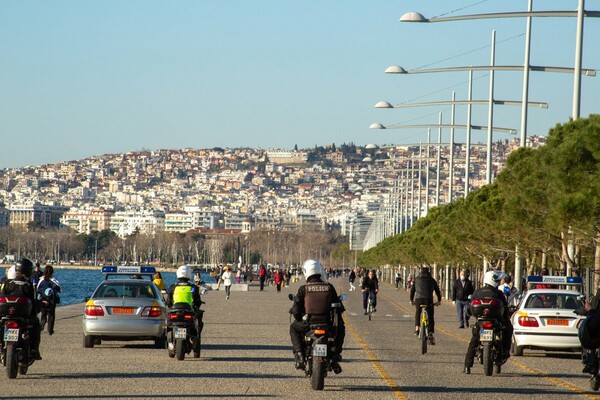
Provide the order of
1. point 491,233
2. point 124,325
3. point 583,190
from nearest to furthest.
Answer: point 124,325, point 583,190, point 491,233

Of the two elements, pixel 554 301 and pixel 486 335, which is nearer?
pixel 486 335

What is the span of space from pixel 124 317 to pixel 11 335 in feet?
22.4

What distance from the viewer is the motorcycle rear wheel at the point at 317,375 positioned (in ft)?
60.4

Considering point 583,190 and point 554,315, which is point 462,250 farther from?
point 554,315

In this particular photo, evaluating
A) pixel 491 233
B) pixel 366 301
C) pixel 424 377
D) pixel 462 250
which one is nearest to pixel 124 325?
pixel 424 377

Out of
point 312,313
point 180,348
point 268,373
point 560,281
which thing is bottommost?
point 268,373

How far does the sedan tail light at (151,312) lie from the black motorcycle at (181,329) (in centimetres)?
201

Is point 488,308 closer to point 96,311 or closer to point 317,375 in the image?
point 317,375

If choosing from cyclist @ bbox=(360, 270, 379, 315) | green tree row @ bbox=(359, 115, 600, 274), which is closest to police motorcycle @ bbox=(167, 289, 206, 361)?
green tree row @ bbox=(359, 115, 600, 274)

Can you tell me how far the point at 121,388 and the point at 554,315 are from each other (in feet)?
36.6

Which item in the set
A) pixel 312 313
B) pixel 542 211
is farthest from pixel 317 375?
pixel 542 211

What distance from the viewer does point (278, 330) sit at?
3559cm

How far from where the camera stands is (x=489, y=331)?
21859mm

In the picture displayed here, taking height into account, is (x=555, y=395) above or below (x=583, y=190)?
below
